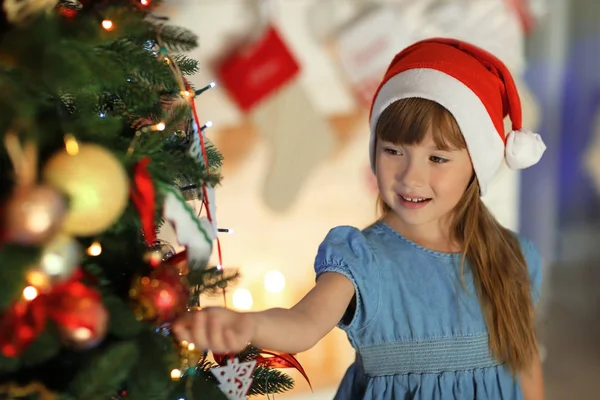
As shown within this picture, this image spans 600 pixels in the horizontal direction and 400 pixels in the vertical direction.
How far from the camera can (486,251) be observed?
1.21 metres

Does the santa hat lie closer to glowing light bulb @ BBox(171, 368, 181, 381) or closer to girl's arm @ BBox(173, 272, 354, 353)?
girl's arm @ BBox(173, 272, 354, 353)

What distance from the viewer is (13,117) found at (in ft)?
1.80

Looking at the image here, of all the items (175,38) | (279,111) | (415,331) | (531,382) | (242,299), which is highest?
(279,111)

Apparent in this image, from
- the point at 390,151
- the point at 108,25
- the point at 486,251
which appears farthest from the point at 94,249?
the point at 486,251

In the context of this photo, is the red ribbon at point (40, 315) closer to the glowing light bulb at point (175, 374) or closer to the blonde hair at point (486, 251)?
the glowing light bulb at point (175, 374)

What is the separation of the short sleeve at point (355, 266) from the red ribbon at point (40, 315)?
0.53 meters

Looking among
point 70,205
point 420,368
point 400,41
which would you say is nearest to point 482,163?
point 420,368

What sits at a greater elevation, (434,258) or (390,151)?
(390,151)

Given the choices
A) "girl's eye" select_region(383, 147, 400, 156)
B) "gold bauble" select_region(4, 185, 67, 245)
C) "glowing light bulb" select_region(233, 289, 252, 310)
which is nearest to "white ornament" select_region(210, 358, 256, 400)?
"gold bauble" select_region(4, 185, 67, 245)

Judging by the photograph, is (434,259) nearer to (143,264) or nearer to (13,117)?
(143,264)

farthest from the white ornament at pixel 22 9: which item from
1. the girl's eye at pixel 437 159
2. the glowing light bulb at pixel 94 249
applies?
the girl's eye at pixel 437 159

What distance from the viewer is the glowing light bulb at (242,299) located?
2.35 metres

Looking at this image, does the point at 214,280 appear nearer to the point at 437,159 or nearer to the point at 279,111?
the point at 437,159

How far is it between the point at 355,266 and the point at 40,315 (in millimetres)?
579
